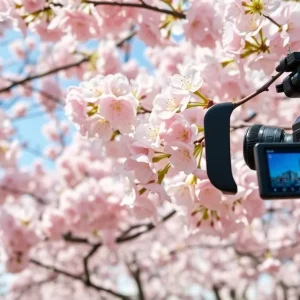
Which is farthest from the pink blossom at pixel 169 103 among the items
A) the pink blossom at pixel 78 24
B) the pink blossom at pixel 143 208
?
the pink blossom at pixel 78 24

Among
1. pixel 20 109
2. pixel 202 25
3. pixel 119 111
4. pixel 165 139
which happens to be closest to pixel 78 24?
pixel 202 25

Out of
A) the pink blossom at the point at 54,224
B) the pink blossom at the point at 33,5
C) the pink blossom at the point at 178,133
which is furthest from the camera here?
the pink blossom at the point at 54,224

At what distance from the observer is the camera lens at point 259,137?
86cm

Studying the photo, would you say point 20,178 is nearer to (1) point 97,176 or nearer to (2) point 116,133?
(1) point 97,176

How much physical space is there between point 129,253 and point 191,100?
494 cm

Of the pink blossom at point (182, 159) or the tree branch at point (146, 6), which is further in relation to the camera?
the tree branch at point (146, 6)

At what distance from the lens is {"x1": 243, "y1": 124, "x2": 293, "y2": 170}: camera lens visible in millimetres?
858

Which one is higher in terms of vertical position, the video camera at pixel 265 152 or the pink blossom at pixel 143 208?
the video camera at pixel 265 152

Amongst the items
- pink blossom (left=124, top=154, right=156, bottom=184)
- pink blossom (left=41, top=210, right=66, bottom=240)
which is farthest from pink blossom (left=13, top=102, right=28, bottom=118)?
pink blossom (left=124, top=154, right=156, bottom=184)

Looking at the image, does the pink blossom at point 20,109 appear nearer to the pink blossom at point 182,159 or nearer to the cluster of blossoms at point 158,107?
the cluster of blossoms at point 158,107

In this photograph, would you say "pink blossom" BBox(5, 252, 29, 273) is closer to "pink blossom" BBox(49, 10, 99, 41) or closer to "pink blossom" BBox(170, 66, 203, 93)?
"pink blossom" BBox(49, 10, 99, 41)

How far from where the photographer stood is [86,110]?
4.31 ft

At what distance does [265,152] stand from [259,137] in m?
0.17

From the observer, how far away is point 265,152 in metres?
0.71
